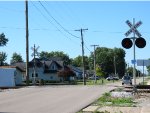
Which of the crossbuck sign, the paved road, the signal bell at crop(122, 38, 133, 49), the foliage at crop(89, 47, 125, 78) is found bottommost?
the paved road

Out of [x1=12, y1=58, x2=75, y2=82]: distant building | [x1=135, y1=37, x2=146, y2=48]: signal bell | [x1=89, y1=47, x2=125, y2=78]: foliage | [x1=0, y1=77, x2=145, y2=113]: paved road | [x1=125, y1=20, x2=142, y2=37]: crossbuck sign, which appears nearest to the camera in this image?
[x1=0, y1=77, x2=145, y2=113]: paved road

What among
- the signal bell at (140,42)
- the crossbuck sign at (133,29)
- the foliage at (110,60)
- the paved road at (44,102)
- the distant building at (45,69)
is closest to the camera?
the paved road at (44,102)

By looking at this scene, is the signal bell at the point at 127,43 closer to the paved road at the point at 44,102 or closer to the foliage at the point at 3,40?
the paved road at the point at 44,102

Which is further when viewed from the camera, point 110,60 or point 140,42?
point 110,60

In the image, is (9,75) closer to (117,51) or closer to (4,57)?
(4,57)

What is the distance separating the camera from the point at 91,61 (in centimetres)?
19525

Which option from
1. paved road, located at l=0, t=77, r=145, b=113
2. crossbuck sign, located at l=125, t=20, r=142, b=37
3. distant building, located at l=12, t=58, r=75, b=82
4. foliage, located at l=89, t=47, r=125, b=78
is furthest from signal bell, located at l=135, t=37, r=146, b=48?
foliage, located at l=89, t=47, r=125, b=78

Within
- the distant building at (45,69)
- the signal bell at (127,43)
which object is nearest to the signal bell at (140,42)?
the signal bell at (127,43)

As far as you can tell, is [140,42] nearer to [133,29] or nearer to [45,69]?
[133,29]

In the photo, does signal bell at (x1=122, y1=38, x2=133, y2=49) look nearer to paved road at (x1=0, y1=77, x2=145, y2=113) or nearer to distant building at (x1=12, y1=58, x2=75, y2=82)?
paved road at (x1=0, y1=77, x2=145, y2=113)

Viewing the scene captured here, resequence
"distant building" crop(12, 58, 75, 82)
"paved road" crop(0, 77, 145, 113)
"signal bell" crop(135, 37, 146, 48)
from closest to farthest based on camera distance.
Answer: "paved road" crop(0, 77, 145, 113)
"signal bell" crop(135, 37, 146, 48)
"distant building" crop(12, 58, 75, 82)

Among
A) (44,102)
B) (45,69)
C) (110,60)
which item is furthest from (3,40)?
(44,102)

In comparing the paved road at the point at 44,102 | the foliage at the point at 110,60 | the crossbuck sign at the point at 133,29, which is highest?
the foliage at the point at 110,60

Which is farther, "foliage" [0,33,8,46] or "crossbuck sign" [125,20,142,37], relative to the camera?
"foliage" [0,33,8,46]
